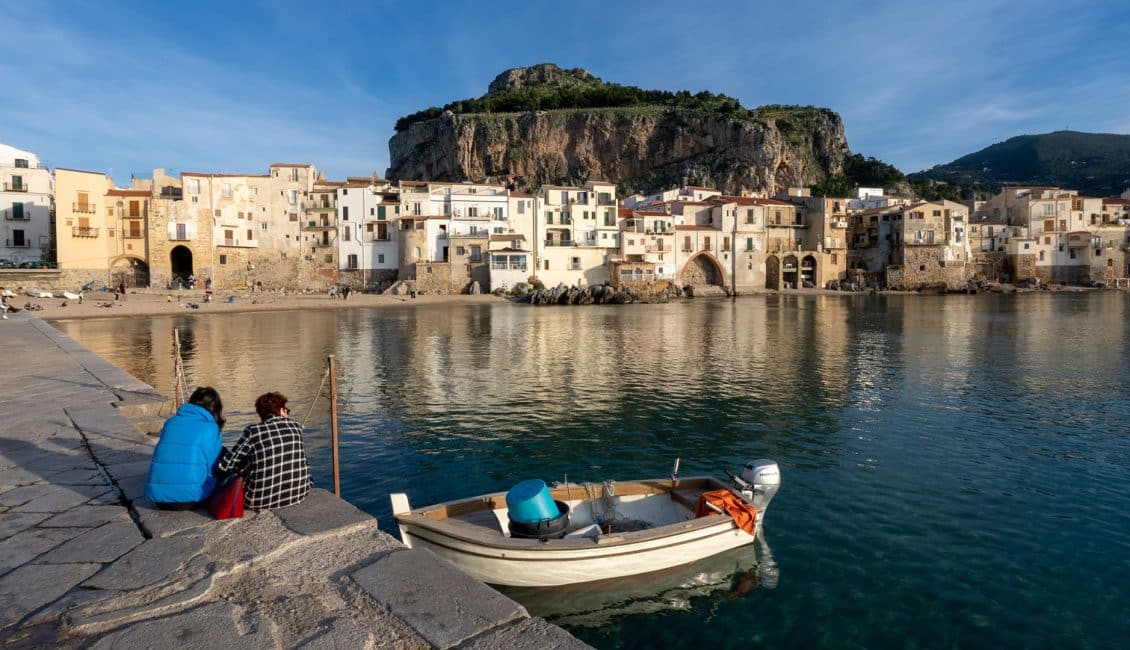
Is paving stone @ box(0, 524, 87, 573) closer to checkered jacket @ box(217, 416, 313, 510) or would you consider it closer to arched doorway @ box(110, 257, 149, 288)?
checkered jacket @ box(217, 416, 313, 510)

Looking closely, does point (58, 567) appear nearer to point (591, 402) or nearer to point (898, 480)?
point (898, 480)

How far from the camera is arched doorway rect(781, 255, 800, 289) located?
87.2 m

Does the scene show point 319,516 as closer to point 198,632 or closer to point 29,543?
point 198,632

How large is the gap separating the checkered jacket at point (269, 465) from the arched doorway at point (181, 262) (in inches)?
2848

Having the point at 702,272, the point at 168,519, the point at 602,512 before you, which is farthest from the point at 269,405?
the point at 702,272

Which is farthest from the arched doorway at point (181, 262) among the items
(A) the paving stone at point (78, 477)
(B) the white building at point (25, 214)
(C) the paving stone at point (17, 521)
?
(C) the paving stone at point (17, 521)

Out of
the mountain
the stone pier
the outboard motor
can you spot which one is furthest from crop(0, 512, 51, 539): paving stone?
the mountain

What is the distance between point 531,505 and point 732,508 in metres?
2.89

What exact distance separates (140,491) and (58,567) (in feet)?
5.78

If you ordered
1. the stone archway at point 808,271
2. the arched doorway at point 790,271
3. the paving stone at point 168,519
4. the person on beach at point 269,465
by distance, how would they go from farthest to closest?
the stone archway at point 808,271 < the arched doorway at point 790,271 < the person on beach at point 269,465 < the paving stone at point 168,519

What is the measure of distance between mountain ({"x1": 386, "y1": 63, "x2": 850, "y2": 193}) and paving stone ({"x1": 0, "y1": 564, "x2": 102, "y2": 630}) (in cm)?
11840

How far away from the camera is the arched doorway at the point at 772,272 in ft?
283

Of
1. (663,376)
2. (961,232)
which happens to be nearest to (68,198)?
(663,376)

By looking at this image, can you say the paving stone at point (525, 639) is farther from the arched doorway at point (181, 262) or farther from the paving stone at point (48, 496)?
the arched doorway at point (181, 262)
